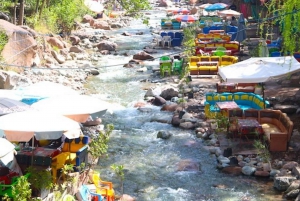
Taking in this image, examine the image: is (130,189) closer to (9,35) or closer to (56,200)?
(56,200)

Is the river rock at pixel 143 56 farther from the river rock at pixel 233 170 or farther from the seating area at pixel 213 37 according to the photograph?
the river rock at pixel 233 170

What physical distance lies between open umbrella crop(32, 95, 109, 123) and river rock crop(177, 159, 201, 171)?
105 inches

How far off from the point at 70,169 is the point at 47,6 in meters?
23.3

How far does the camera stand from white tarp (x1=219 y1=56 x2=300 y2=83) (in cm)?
1291

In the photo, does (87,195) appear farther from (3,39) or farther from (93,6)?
(93,6)

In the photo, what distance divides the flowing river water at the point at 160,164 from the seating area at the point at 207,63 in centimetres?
264

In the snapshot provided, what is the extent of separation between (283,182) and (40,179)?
16.4 feet

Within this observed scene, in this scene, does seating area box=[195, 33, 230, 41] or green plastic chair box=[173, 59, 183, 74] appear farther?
seating area box=[195, 33, 230, 41]

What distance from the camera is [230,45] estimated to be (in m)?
23.1

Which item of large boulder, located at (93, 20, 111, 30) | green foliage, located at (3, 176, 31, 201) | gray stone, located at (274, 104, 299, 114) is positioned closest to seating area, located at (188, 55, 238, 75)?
gray stone, located at (274, 104, 299, 114)

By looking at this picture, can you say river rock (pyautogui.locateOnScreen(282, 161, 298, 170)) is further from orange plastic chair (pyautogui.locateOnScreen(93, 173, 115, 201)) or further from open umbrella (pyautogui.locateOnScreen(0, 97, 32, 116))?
open umbrella (pyautogui.locateOnScreen(0, 97, 32, 116))

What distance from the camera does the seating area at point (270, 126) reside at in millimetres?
11648

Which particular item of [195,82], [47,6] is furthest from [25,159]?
[47,6]

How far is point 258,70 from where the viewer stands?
13.2 metres
